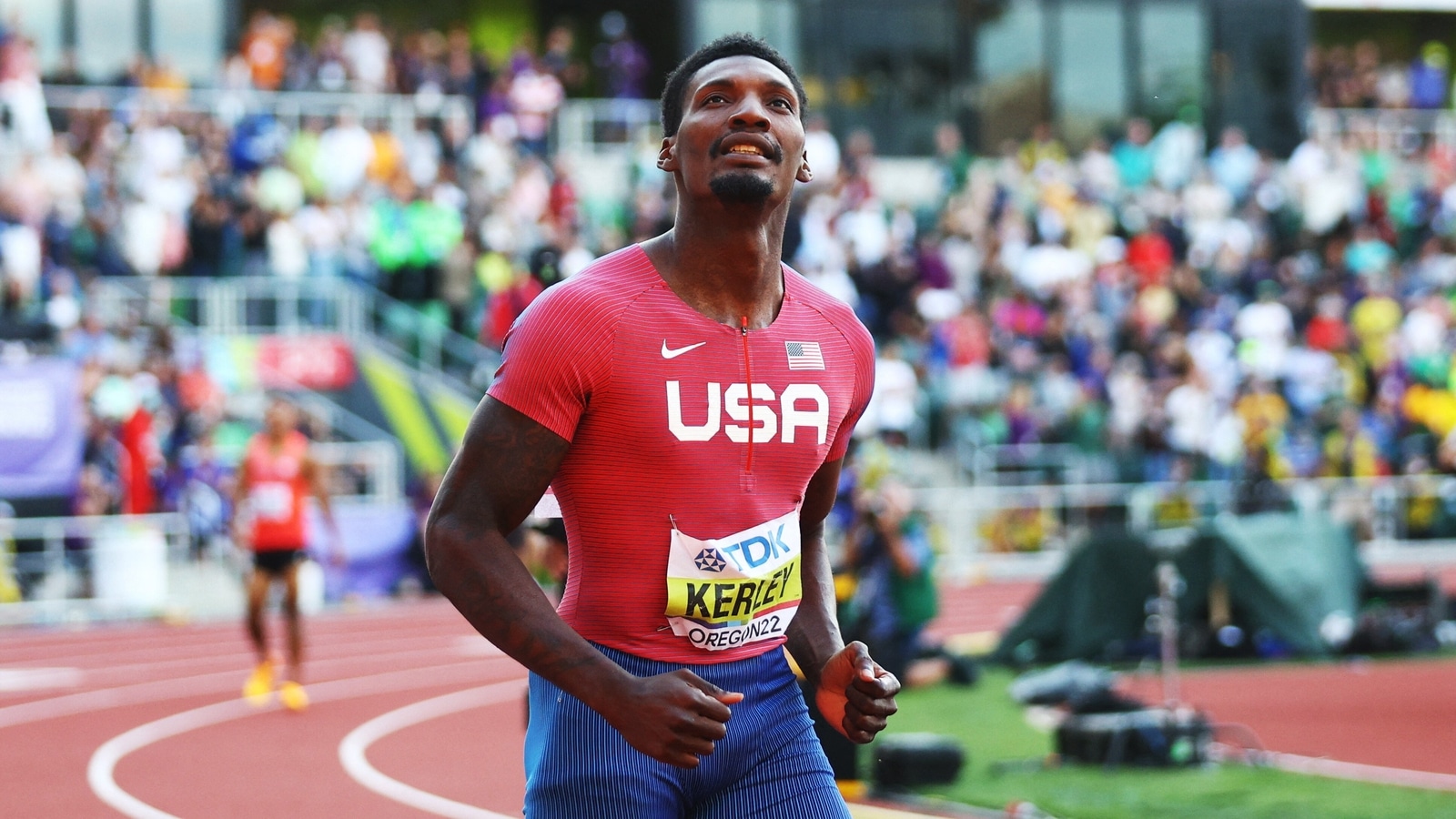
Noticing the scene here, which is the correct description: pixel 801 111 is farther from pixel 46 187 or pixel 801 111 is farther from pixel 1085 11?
pixel 1085 11

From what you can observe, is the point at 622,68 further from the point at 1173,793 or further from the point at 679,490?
the point at 679,490

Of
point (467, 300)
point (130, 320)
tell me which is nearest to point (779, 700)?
point (130, 320)

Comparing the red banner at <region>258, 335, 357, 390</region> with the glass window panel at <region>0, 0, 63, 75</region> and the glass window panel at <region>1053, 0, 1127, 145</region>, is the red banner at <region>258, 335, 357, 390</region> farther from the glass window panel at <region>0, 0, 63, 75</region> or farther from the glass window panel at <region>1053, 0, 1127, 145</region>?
the glass window panel at <region>1053, 0, 1127, 145</region>

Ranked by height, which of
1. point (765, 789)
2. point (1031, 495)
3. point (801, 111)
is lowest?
point (1031, 495)

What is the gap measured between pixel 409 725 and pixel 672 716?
8.67 metres

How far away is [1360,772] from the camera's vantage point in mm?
9195

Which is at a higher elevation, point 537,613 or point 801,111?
point 801,111

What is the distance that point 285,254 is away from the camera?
64.3 ft

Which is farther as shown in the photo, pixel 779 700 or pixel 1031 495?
pixel 1031 495

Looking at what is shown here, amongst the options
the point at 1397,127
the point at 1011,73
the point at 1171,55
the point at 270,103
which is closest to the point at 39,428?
the point at 270,103

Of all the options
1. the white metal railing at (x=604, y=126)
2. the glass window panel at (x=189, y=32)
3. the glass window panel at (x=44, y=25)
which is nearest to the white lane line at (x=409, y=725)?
the white metal railing at (x=604, y=126)

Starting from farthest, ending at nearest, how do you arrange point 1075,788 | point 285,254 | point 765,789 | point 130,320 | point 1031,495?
1. point 1031,495
2. point 285,254
3. point 130,320
4. point 1075,788
5. point 765,789

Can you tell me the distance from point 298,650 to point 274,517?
86 cm

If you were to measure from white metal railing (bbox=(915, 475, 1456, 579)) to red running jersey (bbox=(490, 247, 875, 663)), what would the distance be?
17.2 meters
